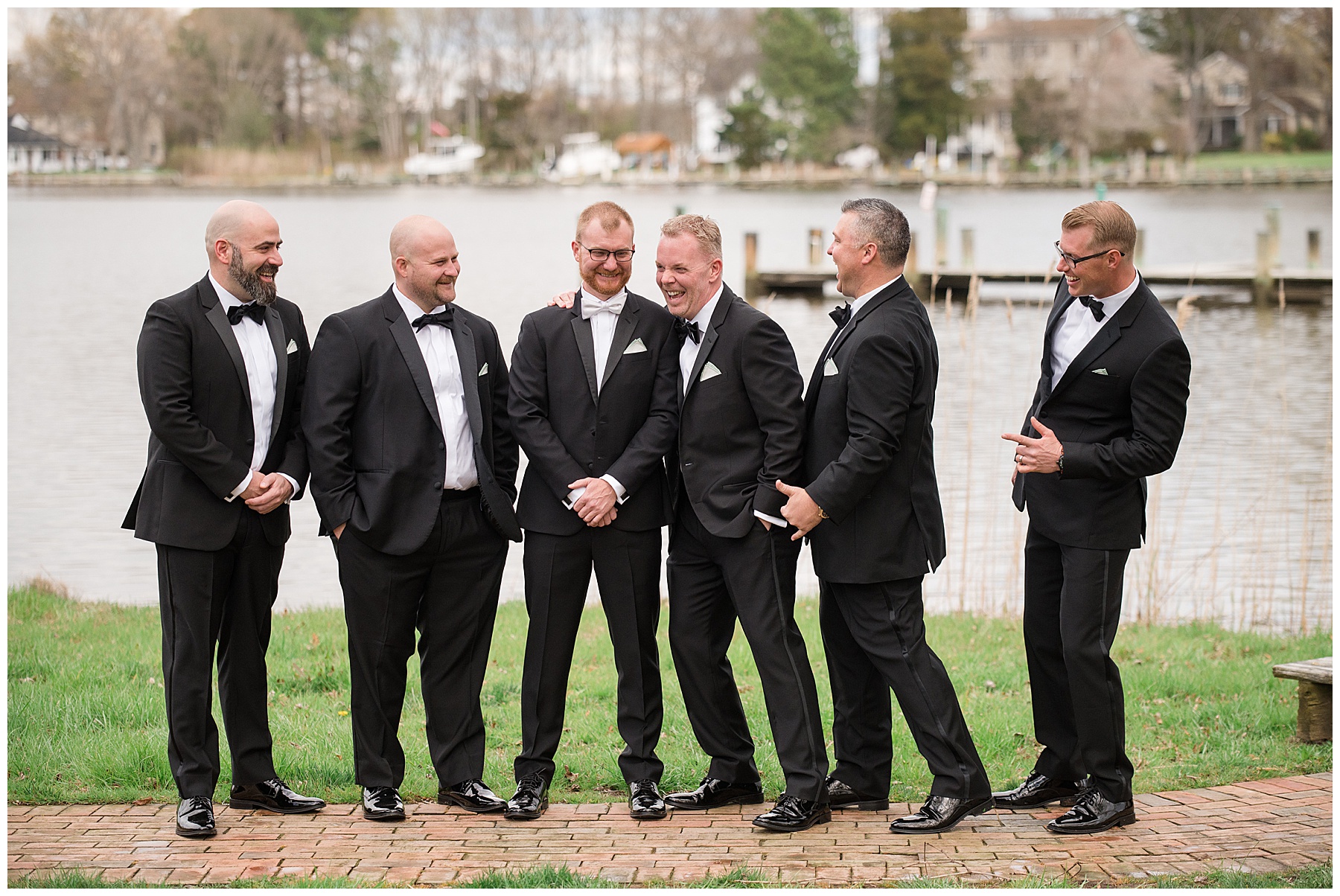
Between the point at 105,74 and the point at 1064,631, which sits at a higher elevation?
the point at 105,74

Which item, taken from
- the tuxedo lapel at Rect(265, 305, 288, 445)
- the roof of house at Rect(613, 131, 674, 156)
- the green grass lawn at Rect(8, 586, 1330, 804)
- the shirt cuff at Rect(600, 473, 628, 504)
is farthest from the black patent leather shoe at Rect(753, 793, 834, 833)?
the roof of house at Rect(613, 131, 674, 156)

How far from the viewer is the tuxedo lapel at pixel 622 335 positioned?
4.87m

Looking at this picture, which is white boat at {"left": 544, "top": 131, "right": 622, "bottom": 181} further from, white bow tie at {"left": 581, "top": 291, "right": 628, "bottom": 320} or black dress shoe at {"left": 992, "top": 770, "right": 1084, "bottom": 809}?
black dress shoe at {"left": 992, "top": 770, "right": 1084, "bottom": 809}

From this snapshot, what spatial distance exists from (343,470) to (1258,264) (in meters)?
27.2

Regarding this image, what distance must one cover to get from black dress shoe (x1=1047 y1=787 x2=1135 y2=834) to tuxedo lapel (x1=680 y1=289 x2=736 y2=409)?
73.5 inches

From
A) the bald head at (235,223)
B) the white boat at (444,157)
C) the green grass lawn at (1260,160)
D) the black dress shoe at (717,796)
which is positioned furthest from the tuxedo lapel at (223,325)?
the white boat at (444,157)

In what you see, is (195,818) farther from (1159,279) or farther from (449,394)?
(1159,279)

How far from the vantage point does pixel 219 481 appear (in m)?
4.71

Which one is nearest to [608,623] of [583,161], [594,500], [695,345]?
[594,500]

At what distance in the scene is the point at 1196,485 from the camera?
13203 mm

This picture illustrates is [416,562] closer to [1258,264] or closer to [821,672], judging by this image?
[821,672]

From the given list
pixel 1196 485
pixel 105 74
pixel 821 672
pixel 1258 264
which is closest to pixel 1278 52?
pixel 1258 264

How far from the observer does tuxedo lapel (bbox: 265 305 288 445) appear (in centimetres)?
488

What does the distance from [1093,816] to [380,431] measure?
2.70m
